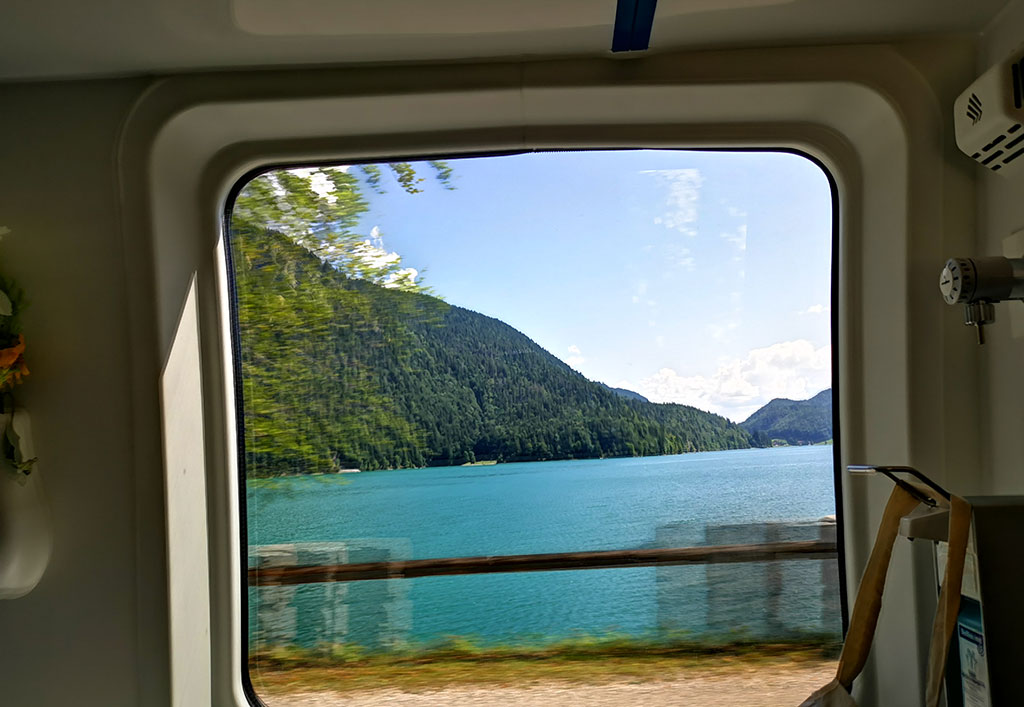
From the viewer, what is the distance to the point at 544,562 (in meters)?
2.02

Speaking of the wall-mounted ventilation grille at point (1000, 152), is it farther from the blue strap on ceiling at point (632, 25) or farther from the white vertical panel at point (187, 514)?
the white vertical panel at point (187, 514)

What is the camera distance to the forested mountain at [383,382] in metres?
2.05

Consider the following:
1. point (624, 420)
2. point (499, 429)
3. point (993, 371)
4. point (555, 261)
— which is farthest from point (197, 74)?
point (993, 371)

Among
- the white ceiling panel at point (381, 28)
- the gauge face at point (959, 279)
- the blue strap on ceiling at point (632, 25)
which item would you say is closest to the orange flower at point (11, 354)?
the white ceiling panel at point (381, 28)

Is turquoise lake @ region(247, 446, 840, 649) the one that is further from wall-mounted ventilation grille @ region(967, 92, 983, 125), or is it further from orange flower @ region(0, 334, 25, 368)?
wall-mounted ventilation grille @ region(967, 92, 983, 125)

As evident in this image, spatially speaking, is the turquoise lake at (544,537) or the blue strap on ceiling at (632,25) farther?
the turquoise lake at (544,537)

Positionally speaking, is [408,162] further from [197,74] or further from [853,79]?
[853,79]

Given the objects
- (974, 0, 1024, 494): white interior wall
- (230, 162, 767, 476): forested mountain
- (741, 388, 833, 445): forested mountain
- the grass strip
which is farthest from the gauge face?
the grass strip

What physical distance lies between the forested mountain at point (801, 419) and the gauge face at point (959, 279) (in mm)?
676

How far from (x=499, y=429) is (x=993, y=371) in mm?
1080

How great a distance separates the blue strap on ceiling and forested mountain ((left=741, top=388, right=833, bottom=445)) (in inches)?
35.5

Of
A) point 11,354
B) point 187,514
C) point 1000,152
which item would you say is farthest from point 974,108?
point 11,354

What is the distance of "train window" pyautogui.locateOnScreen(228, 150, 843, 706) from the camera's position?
6.54 feet

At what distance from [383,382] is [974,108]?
4.56 feet
